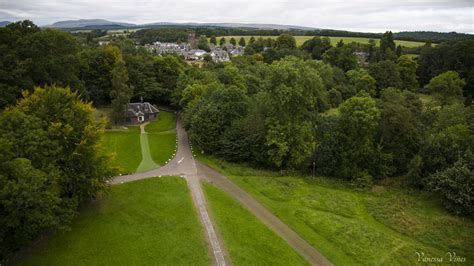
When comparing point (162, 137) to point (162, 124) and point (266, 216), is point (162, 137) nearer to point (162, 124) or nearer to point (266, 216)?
point (162, 124)

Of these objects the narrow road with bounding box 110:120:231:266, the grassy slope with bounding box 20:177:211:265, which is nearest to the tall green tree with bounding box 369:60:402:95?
the narrow road with bounding box 110:120:231:266

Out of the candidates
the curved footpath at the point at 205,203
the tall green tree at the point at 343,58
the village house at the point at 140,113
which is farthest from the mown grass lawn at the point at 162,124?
the tall green tree at the point at 343,58

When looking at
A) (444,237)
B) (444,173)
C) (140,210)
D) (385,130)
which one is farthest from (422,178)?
(140,210)

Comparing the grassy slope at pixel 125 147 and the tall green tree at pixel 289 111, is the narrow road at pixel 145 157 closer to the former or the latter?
the grassy slope at pixel 125 147

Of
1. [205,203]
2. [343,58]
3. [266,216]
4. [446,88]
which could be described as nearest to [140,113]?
[205,203]

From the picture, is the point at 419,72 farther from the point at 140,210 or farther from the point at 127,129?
the point at 140,210
